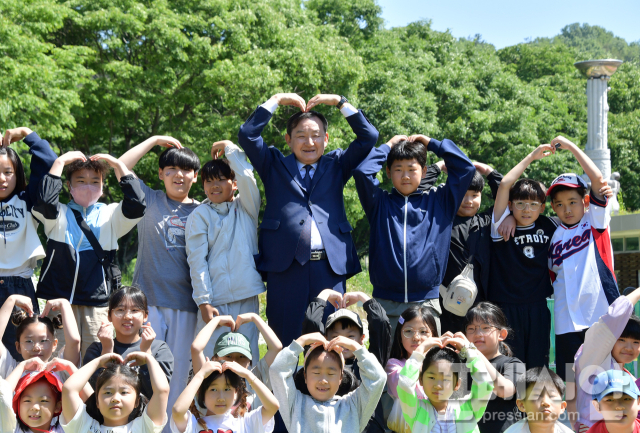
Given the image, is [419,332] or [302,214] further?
[302,214]

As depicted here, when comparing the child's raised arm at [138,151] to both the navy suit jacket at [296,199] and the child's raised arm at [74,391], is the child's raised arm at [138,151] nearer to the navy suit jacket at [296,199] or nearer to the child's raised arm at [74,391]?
the navy suit jacket at [296,199]

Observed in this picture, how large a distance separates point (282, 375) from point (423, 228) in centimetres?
152

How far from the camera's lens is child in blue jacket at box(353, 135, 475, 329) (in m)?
4.37

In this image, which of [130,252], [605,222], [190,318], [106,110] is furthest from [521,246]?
[130,252]

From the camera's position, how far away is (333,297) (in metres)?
4.16

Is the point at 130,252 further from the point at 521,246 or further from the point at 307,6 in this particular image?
the point at 521,246

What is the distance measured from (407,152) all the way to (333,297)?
3.89 feet

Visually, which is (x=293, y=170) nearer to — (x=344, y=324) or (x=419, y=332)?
(x=344, y=324)

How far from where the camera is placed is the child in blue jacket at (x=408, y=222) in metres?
4.37

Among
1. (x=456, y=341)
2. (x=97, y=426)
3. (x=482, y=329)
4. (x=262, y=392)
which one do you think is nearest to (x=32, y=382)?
(x=97, y=426)

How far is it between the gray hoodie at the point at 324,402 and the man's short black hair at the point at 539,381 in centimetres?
82

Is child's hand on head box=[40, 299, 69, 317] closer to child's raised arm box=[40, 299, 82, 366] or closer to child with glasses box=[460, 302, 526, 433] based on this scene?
child's raised arm box=[40, 299, 82, 366]

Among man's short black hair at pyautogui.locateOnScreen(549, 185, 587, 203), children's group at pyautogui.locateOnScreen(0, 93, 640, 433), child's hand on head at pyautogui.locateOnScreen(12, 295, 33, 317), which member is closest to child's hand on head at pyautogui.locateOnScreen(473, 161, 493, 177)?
children's group at pyautogui.locateOnScreen(0, 93, 640, 433)

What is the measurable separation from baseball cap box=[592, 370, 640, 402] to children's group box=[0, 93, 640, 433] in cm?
1
